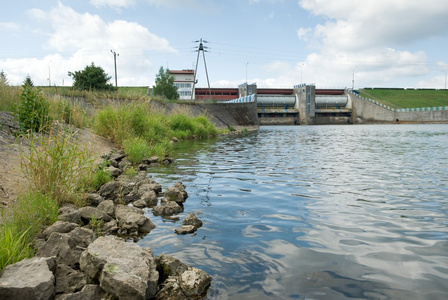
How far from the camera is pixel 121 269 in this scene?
3146 millimetres

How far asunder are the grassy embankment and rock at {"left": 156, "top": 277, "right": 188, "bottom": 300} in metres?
1.47

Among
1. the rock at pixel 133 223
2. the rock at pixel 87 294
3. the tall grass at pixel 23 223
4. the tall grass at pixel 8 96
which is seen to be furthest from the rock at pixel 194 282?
the tall grass at pixel 8 96

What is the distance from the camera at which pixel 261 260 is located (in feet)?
13.1

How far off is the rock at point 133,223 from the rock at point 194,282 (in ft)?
5.93

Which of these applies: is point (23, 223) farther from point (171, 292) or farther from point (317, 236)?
point (317, 236)

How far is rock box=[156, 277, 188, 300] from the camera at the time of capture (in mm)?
3207

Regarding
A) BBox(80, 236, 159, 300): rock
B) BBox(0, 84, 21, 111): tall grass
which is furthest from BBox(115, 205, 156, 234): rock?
BBox(0, 84, 21, 111): tall grass

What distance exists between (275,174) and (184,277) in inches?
266

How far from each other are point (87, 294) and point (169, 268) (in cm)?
82

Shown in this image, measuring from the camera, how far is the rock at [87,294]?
2.96 meters

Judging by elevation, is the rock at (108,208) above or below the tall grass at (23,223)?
below

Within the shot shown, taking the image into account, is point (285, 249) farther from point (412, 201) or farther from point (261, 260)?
point (412, 201)

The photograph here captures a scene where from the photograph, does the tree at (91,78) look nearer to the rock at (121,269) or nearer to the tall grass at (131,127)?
the tall grass at (131,127)

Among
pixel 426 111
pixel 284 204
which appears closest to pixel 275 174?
pixel 284 204
